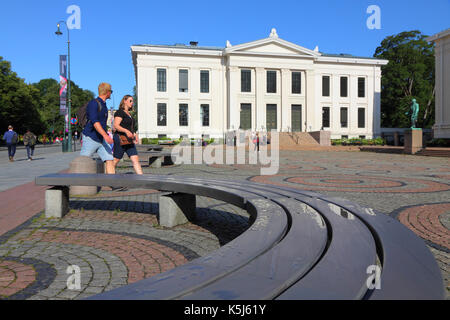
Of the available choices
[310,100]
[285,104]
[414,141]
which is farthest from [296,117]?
[414,141]

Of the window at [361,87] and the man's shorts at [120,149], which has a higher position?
the window at [361,87]

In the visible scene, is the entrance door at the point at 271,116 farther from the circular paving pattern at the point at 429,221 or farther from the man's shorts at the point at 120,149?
the circular paving pattern at the point at 429,221

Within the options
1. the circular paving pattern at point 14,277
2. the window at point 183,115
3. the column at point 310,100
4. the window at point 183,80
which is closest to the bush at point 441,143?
the column at point 310,100

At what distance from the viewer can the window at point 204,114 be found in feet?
165

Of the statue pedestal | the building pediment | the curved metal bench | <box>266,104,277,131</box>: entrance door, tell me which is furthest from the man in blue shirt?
<box>266,104,277,131</box>: entrance door

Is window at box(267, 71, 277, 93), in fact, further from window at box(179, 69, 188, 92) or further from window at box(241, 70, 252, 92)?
window at box(179, 69, 188, 92)

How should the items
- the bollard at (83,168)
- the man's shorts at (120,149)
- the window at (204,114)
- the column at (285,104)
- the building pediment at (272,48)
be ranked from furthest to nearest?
the column at (285,104) → the window at (204,114) → the building pediment at (272,48) → the man's shorts at (120,149) → the bollard at (83,168)

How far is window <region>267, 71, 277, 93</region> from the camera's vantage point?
50.5 metres

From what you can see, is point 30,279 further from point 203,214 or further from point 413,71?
point 413,71

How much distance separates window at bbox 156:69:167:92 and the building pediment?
8.93m

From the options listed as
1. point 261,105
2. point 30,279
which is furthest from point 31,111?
point 30,279

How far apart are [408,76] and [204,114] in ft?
101

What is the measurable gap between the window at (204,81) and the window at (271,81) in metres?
8.63

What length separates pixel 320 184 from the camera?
330 inches
